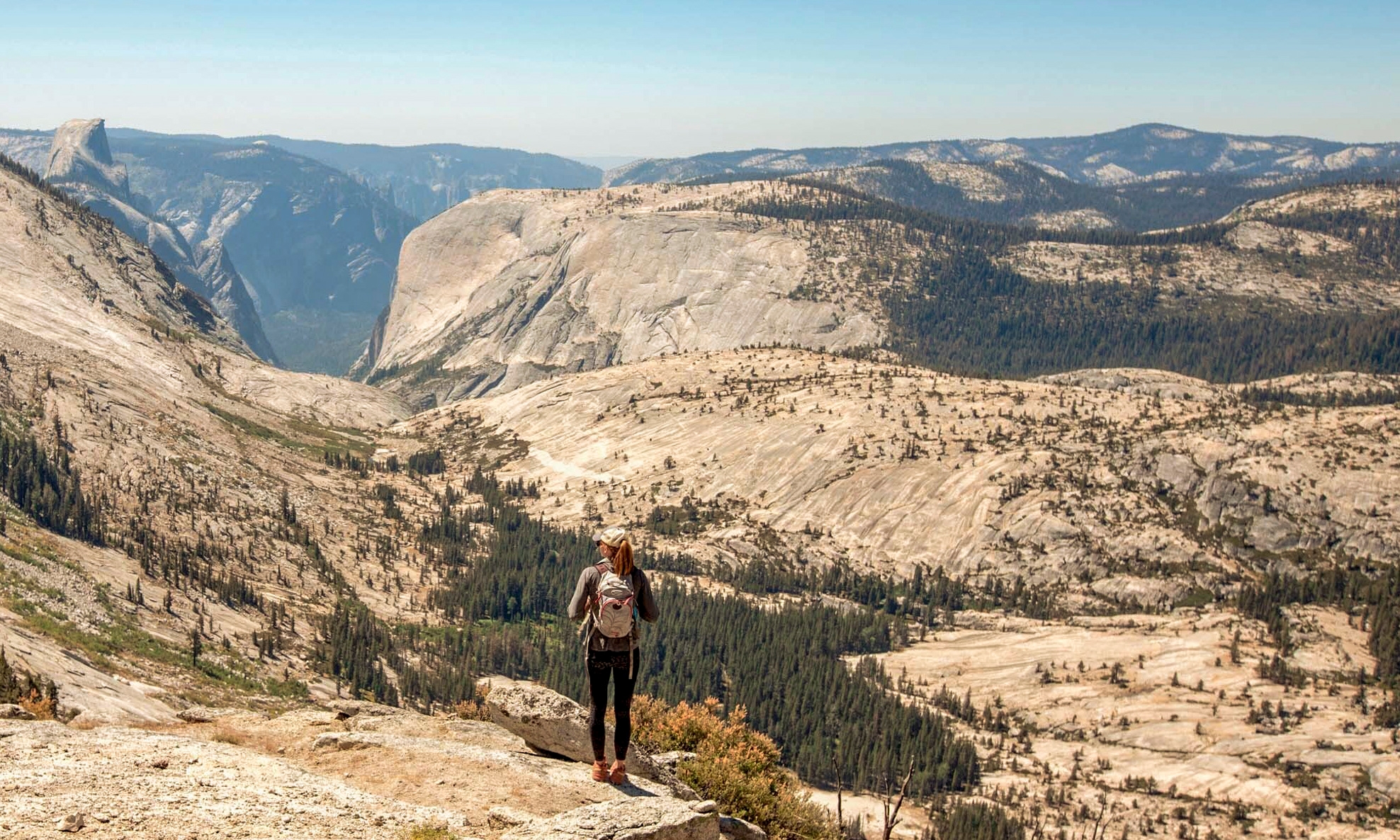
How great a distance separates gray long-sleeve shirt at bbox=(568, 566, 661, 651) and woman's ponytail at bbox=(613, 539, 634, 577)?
0.32 metres

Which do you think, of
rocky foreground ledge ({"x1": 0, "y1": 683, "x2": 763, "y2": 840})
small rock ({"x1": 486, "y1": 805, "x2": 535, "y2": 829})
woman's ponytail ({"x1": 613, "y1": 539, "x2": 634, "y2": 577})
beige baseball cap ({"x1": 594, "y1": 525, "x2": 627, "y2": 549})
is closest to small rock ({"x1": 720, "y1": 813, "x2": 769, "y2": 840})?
rocky foreground ledge ({"x1": 0, "y1": 683, "x2": 763, "y2": 840})

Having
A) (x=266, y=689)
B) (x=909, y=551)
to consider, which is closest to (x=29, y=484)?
(x=266, y=689)

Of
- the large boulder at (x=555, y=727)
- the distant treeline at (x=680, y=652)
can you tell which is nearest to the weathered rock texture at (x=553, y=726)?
the large boulder at (x=555, y=727)

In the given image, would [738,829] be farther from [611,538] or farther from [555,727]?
[611,538]

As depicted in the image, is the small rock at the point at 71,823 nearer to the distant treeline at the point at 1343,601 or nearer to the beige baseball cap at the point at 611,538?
the beige baseball cap at the point at 611,538

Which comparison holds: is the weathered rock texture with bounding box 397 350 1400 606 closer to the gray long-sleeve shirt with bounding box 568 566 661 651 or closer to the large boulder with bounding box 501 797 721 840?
the gray long-sleeve shirt with bounding box 568 566 661 651

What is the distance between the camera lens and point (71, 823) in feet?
71.1

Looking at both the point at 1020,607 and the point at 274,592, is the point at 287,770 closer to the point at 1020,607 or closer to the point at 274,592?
the point at 274,592

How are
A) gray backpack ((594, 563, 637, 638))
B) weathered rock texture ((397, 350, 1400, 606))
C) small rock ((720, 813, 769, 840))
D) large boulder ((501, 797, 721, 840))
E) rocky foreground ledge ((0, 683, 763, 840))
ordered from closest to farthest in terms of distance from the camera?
large boulder ((501, 797, 721, 840))
rocky foreground ledge ((0, 683, 763, 840))
gray backpack ((594, 563, 637, 638))
small rock ((720, 813, 769, 840))
weathered rock texture ((397, 350, 1400, 606))

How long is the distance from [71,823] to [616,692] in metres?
11.8

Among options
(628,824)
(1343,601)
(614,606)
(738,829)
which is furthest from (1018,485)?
(628,824)

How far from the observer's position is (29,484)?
103m

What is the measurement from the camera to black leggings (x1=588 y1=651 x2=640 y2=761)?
26.5 meters

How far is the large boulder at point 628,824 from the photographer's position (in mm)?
22500
